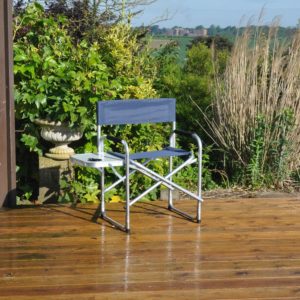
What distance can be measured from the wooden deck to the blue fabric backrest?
2.30 feet

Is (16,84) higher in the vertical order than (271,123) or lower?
higher

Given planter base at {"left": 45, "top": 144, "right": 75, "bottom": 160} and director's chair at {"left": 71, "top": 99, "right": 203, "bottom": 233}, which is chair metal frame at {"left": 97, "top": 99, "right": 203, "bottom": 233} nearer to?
director's chair at {"left": 71, "top": 99, "right": 203, "bottom": 233}

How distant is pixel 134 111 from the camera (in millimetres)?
4512

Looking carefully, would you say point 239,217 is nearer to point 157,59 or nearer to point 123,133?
point 123,133

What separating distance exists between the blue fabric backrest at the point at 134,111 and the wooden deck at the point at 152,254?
0.70m

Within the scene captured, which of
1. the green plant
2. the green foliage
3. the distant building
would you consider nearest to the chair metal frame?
the green plant

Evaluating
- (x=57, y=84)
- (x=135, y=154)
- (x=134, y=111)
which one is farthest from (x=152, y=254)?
(x=57, y=84)

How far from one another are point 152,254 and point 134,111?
1190mm

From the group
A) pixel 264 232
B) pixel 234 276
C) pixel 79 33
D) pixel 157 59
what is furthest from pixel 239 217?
pixel 79 33

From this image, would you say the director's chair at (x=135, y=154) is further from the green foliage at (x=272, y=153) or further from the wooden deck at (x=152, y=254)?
the green foliage at (x=272, y=153)

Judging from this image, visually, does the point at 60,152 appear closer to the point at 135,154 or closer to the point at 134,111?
the point at 134,111

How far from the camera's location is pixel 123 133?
522 cm

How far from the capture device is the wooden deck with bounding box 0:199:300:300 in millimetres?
3203

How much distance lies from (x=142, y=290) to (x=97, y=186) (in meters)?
1.92
